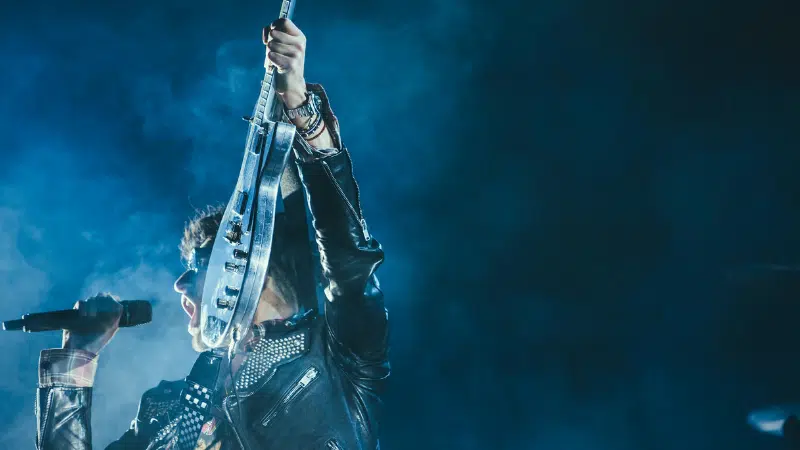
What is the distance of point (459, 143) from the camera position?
4527 millimetres

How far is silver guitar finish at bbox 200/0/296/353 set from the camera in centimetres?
195

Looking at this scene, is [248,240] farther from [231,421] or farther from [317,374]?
[231,421]

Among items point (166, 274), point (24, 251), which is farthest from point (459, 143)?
point (24, 251)

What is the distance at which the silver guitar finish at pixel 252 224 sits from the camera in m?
1.95

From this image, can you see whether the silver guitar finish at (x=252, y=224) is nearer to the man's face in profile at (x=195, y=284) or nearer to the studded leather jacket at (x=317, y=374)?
the studded leather jacket at (x=317, y=374)

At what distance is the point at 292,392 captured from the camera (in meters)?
2.50

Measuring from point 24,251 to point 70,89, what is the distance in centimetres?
187

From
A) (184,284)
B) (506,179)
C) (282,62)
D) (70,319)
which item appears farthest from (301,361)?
(506,179)

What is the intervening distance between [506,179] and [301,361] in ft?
8.46

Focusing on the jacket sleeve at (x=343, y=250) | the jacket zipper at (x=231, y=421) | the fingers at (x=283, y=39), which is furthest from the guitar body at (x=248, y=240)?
the jacket zipper at (x=231, y=421)

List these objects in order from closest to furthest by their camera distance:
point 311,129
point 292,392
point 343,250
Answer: point 311,129 → point 343,250 → point 292,392

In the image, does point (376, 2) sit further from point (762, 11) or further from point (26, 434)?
point (26, 434)

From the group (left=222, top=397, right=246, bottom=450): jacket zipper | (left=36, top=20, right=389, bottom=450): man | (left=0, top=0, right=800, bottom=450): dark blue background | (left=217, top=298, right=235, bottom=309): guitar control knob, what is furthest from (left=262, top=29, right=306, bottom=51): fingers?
(left=0, top=0, right=800, bottom=450): dark blue background

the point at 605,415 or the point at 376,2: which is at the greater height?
the point at 376,2
